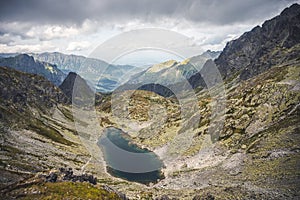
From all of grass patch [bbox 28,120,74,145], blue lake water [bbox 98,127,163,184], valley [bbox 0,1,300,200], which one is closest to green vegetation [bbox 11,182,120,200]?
valley [bbox 0,1,300,200]

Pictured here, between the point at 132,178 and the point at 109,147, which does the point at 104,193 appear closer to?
the point at 132,178

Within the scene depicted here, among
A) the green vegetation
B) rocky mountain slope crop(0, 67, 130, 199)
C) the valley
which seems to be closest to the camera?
the green vegetation

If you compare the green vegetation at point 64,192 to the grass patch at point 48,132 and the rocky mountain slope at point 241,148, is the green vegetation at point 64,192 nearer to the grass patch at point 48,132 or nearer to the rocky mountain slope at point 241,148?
the rocky mountain slope at point 241,148

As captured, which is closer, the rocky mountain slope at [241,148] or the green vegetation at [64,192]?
the green vegetation at [64,192]

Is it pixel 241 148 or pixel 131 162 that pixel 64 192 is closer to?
pixel 241 148

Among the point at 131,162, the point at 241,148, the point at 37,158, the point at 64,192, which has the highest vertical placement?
the point at 64,192

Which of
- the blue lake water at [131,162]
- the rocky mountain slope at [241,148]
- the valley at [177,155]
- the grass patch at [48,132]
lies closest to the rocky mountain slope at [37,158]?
the grass patch at [48,132]

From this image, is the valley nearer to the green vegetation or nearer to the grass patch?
the green vegetation

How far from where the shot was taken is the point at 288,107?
10562cm

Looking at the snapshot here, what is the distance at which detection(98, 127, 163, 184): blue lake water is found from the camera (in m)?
114

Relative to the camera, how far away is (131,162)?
13800cm

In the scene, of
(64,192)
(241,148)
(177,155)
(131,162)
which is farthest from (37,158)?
(241,148)

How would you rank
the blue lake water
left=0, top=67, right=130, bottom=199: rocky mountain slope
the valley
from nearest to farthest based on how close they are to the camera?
left=0, top=67, right=130, bottom=199: rocky mountain slope < the valley < the blue lake water

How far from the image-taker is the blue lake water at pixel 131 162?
114m
